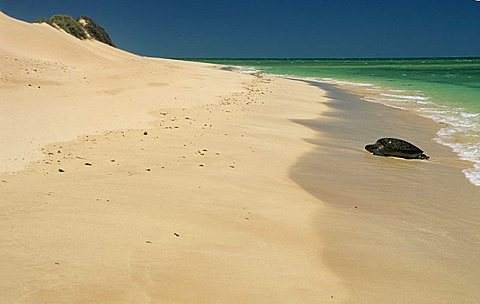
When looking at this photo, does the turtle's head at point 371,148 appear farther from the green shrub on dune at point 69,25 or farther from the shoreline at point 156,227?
the green shrub on dune at point 69,25

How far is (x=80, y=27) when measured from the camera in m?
44.7

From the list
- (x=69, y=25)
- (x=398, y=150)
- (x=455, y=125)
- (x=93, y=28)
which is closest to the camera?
(x=398, y=150)

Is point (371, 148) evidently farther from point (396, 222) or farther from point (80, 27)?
point (80, 27)

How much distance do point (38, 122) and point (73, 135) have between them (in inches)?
53.9

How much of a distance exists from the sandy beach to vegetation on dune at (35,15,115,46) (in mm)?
32231

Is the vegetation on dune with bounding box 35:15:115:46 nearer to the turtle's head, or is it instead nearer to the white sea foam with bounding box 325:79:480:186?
the white sea foam with bounding box 325:79:480:186

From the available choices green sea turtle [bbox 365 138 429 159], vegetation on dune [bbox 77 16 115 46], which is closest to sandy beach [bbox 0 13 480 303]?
green sea turtle [bbox 365 138 429 159]

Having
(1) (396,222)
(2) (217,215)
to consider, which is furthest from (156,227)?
(1) (396,222)

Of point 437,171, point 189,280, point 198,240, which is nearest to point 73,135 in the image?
point 198,240

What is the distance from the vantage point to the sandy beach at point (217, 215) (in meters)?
3.85

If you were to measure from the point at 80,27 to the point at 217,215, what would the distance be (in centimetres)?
4347

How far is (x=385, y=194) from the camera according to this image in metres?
7.22

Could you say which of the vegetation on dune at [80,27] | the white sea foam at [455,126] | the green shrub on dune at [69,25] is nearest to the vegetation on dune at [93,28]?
the vegetation on dune at [80,27]

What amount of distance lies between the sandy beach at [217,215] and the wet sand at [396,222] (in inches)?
0.9
